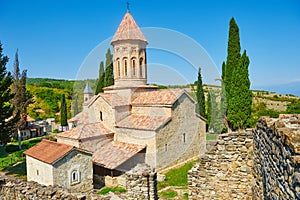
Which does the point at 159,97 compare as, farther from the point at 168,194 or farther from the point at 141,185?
the point at 141,185

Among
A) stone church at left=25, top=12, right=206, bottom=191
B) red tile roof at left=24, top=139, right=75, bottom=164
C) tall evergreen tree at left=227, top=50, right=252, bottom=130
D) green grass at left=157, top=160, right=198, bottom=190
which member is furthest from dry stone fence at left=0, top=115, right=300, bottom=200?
tall evergreen tree at left=227, top=50, right=252, bottom=130

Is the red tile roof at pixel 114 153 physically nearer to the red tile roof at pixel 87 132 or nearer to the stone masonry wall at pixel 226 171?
the red tile roof at pixel 87 132

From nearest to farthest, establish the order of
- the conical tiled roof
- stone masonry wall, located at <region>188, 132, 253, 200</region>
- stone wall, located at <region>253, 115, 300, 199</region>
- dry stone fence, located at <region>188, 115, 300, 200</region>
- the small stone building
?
1. stone wall, located at <region>253, 115, 300, 199</region>
2. dry stone fence, located at <region>188, 115, 300, 200</region>
3. stone masonry wall, located at <region>188, 132, 253, 200</region>
4. the small stone building
5. the conical tiled roof

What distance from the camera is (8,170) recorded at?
1412 centimetres

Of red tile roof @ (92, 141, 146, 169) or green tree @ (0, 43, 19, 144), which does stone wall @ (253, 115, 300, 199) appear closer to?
red tile roof @ (92, 141, 146, 169)

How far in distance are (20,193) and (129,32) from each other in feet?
39.8

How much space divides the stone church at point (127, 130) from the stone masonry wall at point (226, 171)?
714 cm

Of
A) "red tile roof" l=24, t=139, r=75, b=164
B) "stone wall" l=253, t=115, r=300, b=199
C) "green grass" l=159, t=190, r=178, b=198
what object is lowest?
"green grass" l=159, t=190, r=178, b=198

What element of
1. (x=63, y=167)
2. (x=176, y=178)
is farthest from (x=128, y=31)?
(x=176, y=178)

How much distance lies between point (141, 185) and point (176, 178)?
694 cm

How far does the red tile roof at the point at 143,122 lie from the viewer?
40.8 feet

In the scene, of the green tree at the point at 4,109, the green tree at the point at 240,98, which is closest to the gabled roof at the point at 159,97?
the green tree at the point at 240,98

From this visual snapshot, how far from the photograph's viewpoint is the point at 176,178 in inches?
444

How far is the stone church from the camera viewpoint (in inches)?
422
